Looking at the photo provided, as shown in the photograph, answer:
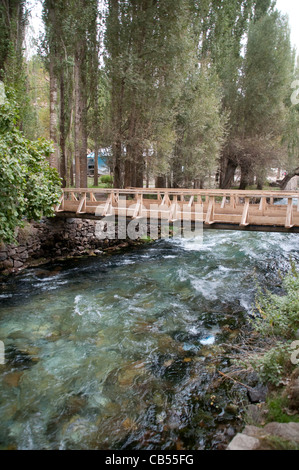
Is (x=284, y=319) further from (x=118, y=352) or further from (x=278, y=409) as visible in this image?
(x=118, y=352)

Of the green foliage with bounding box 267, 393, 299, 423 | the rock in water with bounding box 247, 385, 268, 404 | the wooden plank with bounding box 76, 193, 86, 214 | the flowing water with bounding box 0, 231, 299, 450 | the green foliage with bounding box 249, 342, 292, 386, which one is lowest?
the flowing water with bounding box 0, 231, 299, 450

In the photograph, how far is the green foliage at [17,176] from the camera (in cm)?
809

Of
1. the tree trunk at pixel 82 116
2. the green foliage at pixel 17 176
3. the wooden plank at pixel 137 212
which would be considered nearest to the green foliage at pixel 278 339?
the wooden plank at pixel 137 212

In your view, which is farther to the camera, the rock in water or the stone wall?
the stone wall

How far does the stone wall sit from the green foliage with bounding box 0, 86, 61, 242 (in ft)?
7.57

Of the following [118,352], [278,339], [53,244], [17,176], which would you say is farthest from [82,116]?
[278,339]

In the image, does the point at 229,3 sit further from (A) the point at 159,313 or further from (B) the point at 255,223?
(A) the point at 159,313

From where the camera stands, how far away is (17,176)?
8203 mm

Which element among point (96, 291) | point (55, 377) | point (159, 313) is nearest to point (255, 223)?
point (159, 313)

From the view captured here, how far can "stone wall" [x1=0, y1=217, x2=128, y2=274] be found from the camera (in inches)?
464

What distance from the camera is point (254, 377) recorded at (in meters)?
5.23

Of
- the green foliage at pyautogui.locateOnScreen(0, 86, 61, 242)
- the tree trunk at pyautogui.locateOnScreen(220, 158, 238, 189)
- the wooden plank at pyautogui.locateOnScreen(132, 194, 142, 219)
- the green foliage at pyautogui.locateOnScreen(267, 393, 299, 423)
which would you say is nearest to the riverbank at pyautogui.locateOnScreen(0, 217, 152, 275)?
the green foliage at pyautogui.locateOnScreen(0, 86, 61, 242)

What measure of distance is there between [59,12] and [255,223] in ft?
51.4

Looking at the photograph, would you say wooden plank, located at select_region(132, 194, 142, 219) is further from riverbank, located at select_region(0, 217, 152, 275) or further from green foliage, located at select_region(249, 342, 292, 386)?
green foliage, located at select_region(249, 342, 292, 386)
